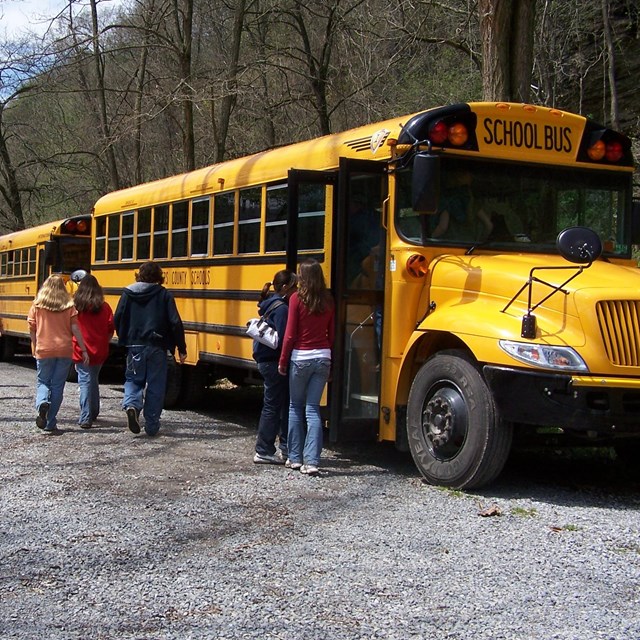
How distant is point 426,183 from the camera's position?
6172 mm

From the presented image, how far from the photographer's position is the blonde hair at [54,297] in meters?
8.73

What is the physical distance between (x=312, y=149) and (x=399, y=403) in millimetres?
2419

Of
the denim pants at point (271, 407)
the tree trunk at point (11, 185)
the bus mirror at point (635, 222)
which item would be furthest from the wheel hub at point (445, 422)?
the tree trunk at point (11, 185)

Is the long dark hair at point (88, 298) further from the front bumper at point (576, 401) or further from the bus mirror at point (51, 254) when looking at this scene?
the bus mirror at point (51, 254)

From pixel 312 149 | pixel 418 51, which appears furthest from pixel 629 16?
pixel 312 149

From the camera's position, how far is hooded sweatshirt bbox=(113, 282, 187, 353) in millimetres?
8492

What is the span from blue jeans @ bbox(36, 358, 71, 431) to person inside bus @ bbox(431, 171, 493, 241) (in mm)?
4119

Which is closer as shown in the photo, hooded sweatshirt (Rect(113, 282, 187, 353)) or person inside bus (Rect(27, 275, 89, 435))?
hooded sweatshirt (Rect(113, 282, 187, 353))

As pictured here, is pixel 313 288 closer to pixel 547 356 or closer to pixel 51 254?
pixel 547 356

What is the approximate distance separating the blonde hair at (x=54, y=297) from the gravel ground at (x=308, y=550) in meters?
1.70

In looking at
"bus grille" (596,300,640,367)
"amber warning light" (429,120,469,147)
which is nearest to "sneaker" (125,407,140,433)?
"amber warning light" (429,120,469,147)

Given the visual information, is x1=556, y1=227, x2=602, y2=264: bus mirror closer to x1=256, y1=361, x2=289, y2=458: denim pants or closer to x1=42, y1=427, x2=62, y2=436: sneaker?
x1=256, y1=361, x2=289, y2=458: denim pants

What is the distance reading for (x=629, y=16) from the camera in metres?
19.4

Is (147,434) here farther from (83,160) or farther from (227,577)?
(83,160)
